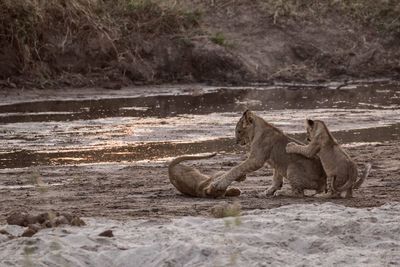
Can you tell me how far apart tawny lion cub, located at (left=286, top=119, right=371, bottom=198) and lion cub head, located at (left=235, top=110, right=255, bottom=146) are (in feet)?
2.27

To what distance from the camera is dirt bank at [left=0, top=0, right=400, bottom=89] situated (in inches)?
864

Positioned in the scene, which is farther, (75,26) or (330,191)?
(75,26)

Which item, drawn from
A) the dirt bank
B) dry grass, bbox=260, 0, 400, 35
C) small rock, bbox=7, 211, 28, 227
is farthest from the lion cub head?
dry grass, bbox=260, 0, 400, 35

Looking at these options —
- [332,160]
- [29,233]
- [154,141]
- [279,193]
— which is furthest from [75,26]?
[29,233]

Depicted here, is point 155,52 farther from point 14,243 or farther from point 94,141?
point 14,243

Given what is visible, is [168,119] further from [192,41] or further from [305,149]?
[305,149]

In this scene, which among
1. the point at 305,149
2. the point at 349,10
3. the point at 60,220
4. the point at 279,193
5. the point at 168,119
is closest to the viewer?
the point at 60,220

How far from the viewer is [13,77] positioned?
70.1 ft

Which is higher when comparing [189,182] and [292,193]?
[189,182]

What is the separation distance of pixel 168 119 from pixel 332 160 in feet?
26.2

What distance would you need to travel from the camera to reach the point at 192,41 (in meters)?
23.9

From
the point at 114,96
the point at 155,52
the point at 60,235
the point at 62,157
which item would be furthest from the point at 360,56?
the point at 60,235

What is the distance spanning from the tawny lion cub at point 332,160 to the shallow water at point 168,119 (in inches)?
163

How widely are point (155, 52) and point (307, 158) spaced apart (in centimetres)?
1302
